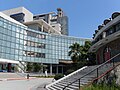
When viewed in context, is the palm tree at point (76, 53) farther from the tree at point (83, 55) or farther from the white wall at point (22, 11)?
the white wall at point (22, 11)

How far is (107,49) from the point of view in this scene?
31.5 meters

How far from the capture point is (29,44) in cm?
7594

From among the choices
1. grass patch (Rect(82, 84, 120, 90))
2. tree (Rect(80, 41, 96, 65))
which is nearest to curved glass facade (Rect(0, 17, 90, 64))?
tree (Rect(80, 41, 96, 65))

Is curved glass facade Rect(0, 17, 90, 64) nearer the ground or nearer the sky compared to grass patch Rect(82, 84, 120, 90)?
nearer the sky

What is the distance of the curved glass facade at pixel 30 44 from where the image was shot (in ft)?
212

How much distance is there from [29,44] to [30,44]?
0.52 meters

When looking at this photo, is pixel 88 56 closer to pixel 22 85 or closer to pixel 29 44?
pixel 22 85

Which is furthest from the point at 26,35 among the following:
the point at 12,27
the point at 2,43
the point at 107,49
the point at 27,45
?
the point at 107,49

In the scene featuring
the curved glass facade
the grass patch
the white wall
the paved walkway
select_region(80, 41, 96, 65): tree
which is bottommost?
the paved walkway

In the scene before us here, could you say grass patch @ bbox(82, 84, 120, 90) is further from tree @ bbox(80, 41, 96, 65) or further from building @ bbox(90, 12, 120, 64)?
tree @ bbox(80, 41, 96, 65)

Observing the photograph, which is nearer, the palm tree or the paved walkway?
the paved walkway

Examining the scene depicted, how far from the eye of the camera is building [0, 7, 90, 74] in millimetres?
64938

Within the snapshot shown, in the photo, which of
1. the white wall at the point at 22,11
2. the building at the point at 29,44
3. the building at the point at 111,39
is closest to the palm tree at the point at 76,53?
the building at the point at 111,39

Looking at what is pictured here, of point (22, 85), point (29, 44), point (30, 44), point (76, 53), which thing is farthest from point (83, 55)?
point (30, 44)
